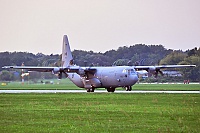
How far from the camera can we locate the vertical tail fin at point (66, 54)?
69438mm

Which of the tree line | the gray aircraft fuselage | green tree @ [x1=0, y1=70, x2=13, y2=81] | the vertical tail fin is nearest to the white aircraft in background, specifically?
the gray aircraft fuselage

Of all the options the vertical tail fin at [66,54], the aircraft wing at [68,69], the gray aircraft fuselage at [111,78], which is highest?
the vertical tail fin at [66,54]

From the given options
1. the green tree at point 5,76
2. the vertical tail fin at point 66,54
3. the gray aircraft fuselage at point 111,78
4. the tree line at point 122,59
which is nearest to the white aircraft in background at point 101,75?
the gray aircraft fuselage at point 111,78

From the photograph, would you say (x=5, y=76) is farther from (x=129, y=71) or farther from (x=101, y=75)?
(x=129, y=71)

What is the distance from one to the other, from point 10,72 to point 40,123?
91.7m

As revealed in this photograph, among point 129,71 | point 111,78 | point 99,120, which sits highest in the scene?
point 129,71

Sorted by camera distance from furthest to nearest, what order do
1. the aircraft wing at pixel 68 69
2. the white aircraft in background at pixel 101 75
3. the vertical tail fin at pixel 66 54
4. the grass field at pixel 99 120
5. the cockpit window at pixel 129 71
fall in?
1. the vertical tail fin at pixel 66 54
2. the aircraft wing at pixel 68 69
3. the white aircraft in background at pixel 101 75
4. the cockpit window at pixel 129 71
5. the grass field at pixel 99 120

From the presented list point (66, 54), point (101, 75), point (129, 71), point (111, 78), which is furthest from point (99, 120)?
point (66, 54)

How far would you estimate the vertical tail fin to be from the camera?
69.4 meters

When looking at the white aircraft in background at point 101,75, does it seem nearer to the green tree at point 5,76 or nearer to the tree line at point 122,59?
the tree line at point 122,59

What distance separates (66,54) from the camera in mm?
69875

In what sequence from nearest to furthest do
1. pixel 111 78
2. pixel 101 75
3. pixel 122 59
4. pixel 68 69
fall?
pixel 111 78 < pixel 68 69 < pixel 101 75 < pixel 122 59

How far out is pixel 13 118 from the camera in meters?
24.6

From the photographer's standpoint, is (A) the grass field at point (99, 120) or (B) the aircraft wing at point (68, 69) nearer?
(A) the grass field at point (99, 120)
